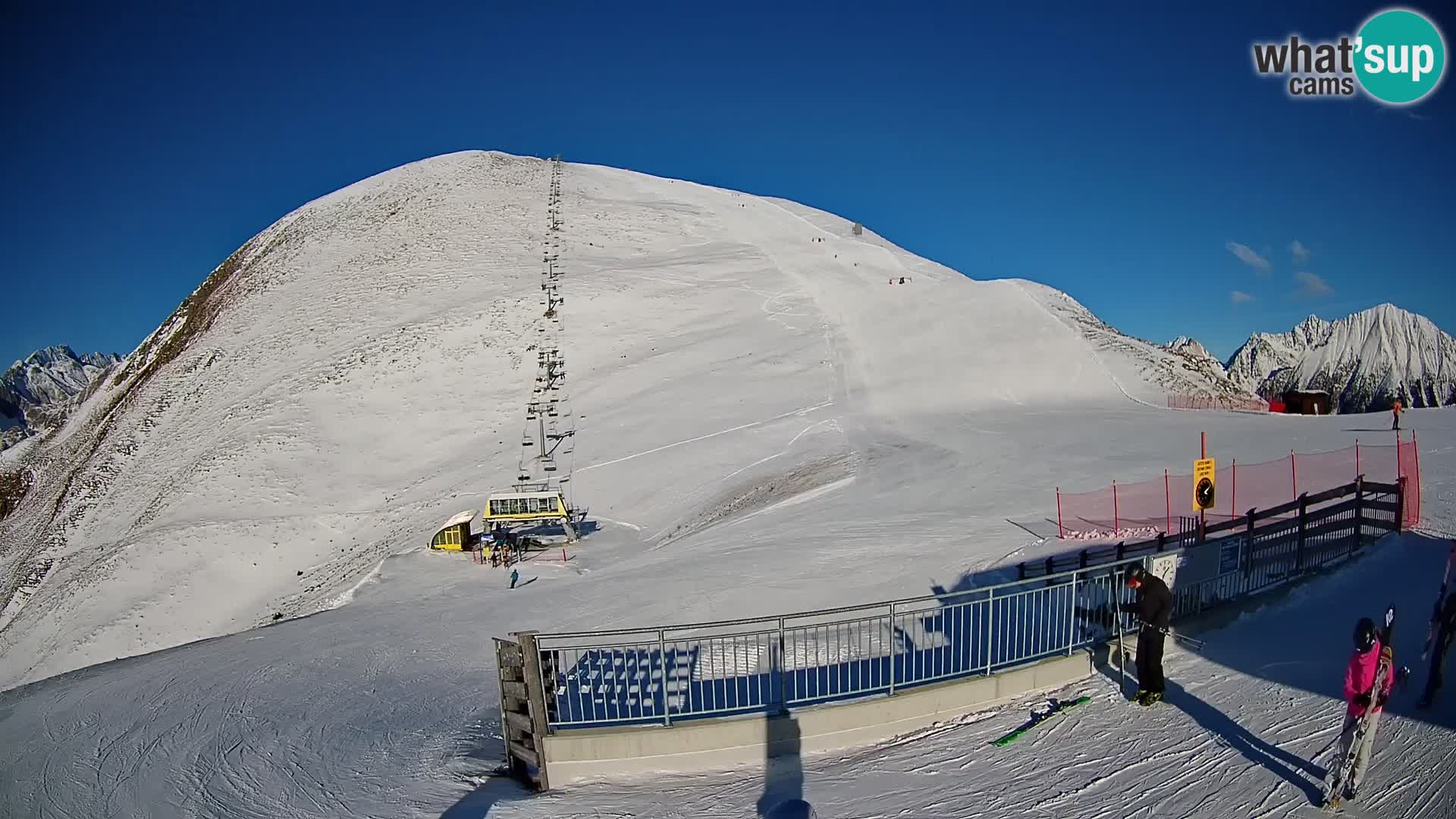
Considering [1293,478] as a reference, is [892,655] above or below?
below

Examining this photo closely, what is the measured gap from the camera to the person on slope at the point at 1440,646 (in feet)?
24.1

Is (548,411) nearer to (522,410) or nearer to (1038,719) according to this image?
(522,410)

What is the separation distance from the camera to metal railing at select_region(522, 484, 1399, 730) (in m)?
8.89

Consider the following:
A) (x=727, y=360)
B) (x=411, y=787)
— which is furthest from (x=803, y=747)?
(x=727, y=360)

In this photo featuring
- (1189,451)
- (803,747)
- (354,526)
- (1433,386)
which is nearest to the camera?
(803,747)

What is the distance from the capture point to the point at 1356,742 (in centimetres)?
618

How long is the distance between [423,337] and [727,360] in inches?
720

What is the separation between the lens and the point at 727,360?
138ft

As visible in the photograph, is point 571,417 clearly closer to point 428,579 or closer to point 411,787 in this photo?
point 428,579

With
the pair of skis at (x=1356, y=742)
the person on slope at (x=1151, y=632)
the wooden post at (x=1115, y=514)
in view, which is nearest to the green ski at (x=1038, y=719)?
the person on slope at (x=1151, y=632)

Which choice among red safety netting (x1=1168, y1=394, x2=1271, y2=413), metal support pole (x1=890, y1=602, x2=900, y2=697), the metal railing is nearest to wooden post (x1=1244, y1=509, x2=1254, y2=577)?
the metal railing

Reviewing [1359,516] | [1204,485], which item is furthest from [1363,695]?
[1359,516]

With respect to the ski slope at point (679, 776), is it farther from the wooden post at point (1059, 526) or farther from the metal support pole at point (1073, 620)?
the wooden post at point (1059, 526)

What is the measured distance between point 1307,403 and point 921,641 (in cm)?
4126
